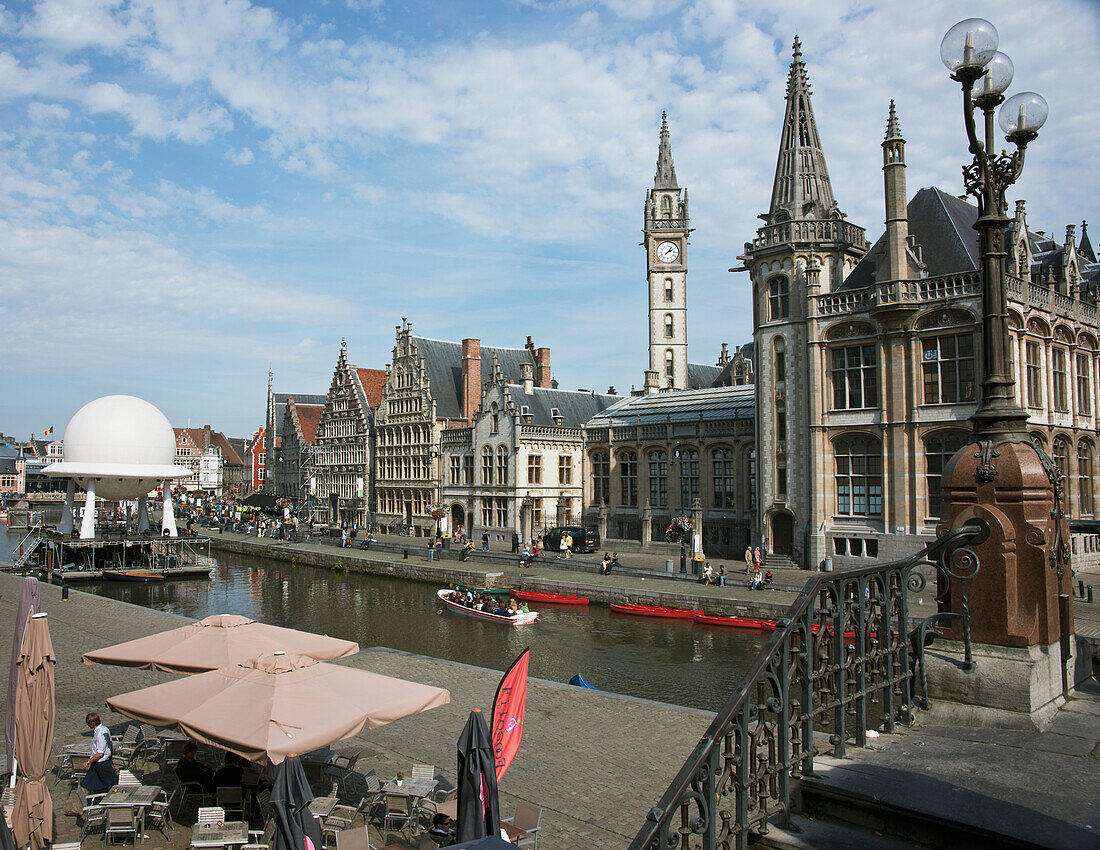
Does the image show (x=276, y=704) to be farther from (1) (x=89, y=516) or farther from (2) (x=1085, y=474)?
(1) (x=89, y=516)

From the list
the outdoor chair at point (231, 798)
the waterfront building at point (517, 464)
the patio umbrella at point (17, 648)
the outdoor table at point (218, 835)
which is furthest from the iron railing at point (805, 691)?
the waterfront building at point (517, 464)

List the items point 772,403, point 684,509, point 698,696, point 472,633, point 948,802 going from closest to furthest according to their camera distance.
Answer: point 948,802 < point 698,696 < point 472,633 < point 772,403 < point 684,509

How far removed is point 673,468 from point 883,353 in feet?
53.0

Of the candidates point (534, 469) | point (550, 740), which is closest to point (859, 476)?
point (534, 469)

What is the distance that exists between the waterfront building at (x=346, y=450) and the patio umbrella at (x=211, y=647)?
57072 millimetres

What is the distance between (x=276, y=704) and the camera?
9383 mm

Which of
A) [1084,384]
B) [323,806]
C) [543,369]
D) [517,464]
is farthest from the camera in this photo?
[543,369]


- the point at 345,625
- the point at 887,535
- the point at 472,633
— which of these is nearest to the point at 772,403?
the point at 887,535

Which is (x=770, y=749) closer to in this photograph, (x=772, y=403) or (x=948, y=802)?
(x=948, y=802)

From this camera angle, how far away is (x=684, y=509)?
45.7 meters

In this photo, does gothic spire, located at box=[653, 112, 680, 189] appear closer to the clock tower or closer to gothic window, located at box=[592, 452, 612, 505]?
the clock tower

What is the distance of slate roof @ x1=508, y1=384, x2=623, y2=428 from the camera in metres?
55.7

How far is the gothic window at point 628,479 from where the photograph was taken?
50369mm

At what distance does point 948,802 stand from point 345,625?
2902cm
